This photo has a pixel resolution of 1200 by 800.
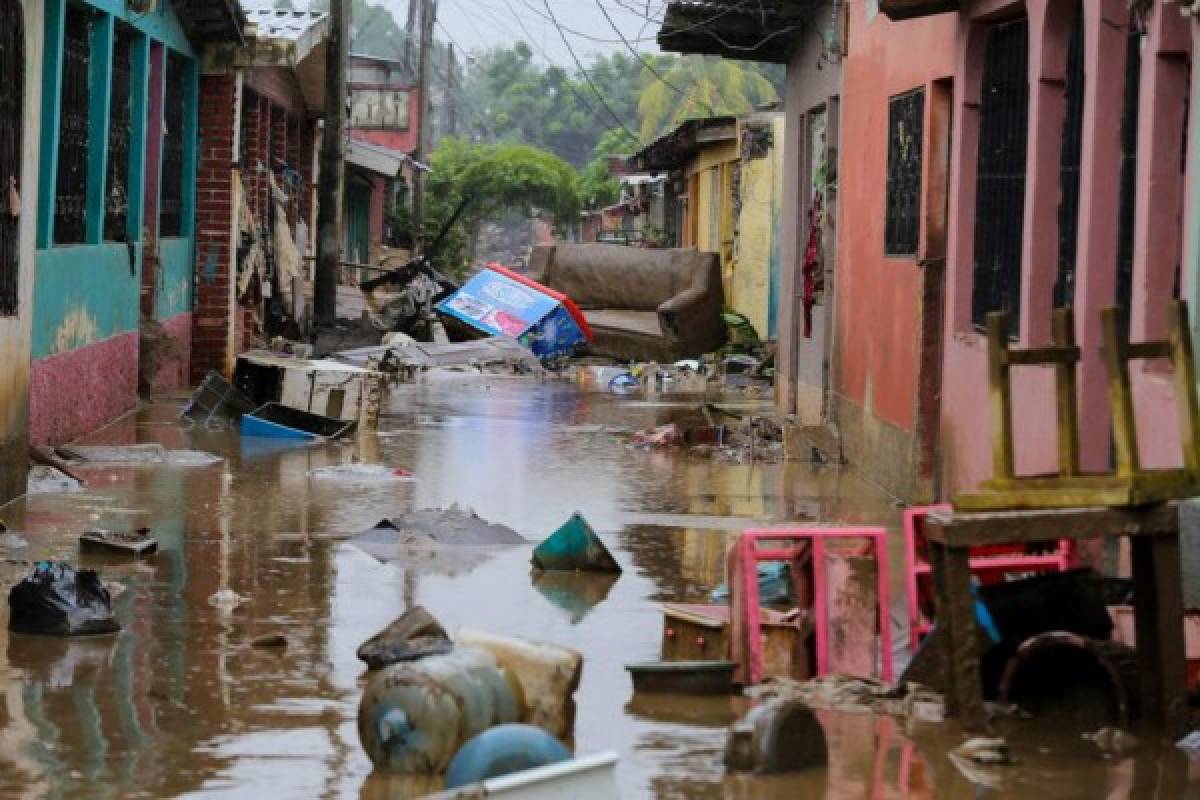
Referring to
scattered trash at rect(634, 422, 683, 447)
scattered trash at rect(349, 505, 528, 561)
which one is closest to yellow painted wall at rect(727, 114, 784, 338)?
scattered trash at rect(634, 422, 683, 447)

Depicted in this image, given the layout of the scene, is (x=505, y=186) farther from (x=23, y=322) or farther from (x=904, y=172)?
(x=23, y=322)

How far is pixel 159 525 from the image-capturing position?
38.3 feet

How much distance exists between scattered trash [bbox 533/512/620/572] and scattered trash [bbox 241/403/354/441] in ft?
20.4

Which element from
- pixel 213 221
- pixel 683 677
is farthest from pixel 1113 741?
pixel 213 221

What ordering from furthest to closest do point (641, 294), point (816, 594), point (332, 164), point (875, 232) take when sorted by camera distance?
point (641, 294), point (332, 164), point (875, 232), point (816, 594)

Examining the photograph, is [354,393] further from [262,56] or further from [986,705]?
[986,705]

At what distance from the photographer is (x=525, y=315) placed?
28.4 meters

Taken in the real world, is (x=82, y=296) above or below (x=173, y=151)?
below

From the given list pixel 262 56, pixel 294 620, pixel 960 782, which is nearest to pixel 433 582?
pixel 294 620

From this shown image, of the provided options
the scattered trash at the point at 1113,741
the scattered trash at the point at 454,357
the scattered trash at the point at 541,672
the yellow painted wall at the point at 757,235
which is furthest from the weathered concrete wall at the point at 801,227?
the scattered trash at the point at 541,672

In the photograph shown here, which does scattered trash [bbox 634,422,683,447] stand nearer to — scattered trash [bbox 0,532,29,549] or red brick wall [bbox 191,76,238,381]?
red brick wall [bbox 191,76,238,381]

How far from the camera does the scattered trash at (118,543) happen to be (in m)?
10.5

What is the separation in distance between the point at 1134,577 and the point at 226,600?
402cm

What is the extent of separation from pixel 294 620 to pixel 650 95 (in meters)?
69.8
